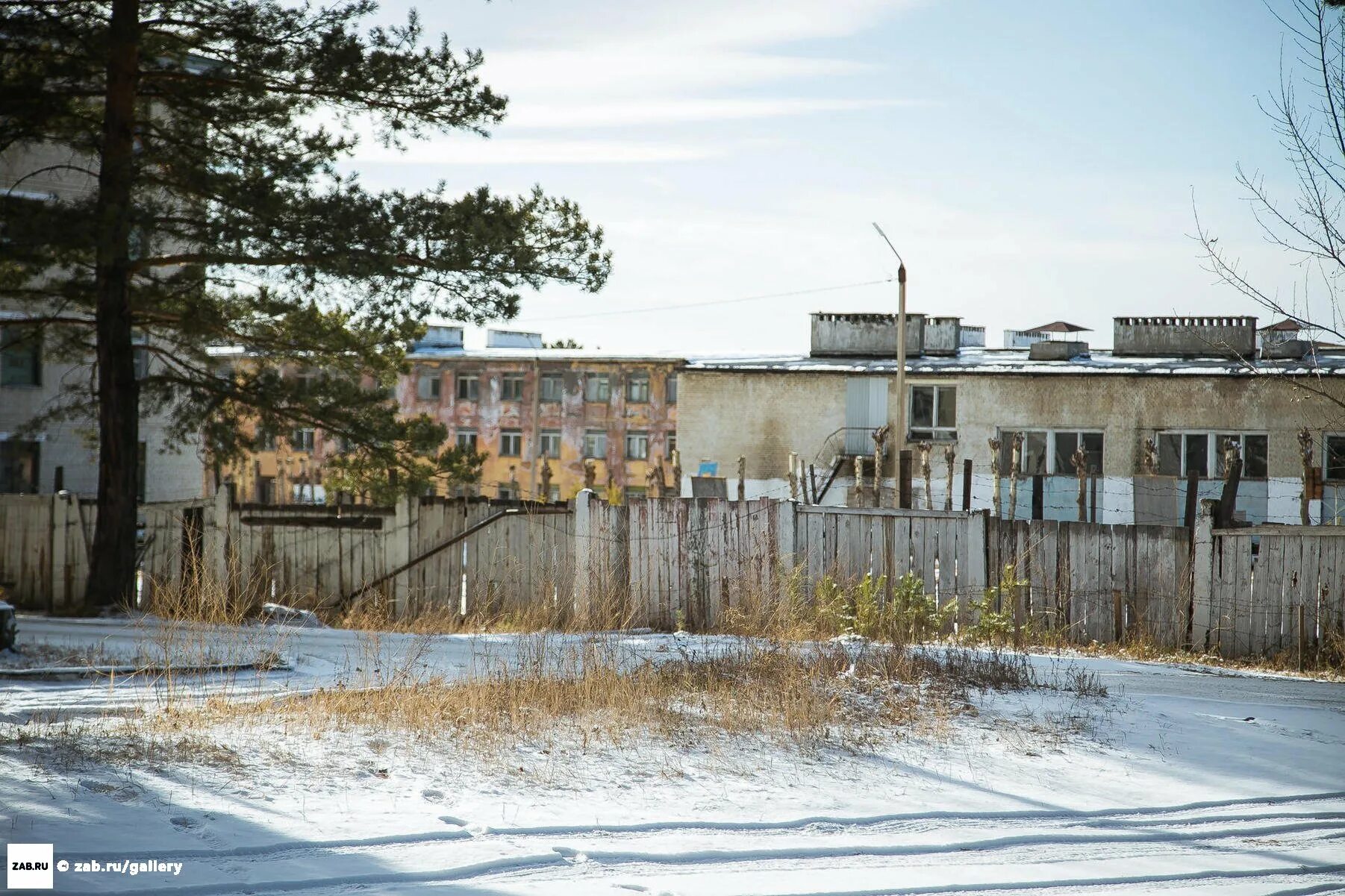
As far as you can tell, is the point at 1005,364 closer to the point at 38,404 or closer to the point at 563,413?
the point at 563,413

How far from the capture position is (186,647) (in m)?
10.6

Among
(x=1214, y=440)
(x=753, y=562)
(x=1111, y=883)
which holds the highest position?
(x=1214, y=440)

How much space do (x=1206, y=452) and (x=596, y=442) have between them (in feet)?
82.8

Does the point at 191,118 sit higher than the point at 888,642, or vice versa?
the point at 191,118

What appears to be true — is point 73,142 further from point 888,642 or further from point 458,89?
point 888,642

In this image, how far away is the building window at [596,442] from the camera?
51812mm

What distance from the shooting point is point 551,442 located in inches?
2055

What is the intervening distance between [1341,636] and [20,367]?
96.2ft

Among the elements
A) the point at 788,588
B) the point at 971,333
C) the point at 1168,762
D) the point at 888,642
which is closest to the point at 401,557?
the point at 788,588

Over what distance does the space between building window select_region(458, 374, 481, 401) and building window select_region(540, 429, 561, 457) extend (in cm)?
350

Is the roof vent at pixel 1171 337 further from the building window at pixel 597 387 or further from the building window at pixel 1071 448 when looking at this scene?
the building window at pixel 597 387

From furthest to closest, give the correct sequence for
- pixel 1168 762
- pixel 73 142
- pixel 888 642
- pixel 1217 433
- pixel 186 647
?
pixel 1217 433 < pixel 73 142 < pixel 888 642 < pixel 186 647 < pixel 1168 762

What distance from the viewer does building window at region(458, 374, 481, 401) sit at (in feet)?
174

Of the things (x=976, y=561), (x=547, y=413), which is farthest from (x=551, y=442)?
(x=976, y=561)
